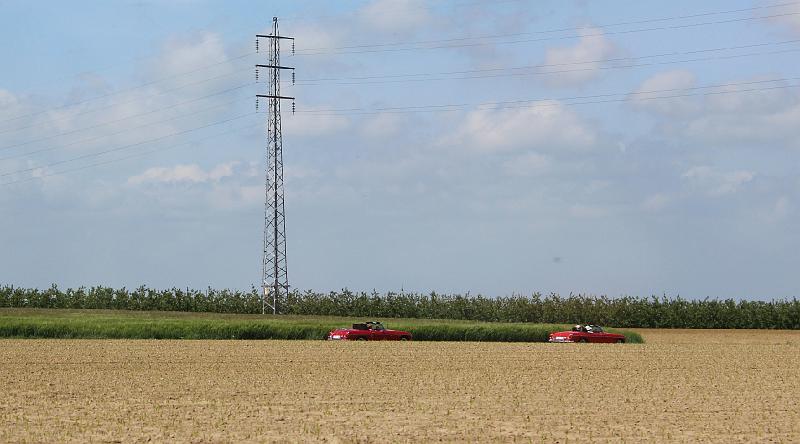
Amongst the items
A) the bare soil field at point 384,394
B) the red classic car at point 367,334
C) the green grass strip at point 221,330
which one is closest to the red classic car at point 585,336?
the green grass strip at point 221,330

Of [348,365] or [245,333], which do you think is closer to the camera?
[348,365]

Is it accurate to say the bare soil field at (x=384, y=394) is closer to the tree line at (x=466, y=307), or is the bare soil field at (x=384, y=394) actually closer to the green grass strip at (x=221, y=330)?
the green grass strip at (x=221, y=330)

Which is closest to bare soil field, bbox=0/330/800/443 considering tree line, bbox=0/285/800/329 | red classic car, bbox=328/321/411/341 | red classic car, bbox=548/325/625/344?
red classic car, bbox=328/321/411/341

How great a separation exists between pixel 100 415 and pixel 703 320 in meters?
64.5

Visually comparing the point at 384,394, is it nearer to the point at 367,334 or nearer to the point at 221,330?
the point at 367,334

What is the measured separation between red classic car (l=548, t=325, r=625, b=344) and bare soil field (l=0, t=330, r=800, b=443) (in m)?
9.21

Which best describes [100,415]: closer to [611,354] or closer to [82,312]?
[611,354]

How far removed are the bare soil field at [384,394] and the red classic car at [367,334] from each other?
7.01 metres

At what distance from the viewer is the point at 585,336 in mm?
54688

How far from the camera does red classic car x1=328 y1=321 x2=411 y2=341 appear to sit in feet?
170

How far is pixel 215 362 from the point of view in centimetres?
3662

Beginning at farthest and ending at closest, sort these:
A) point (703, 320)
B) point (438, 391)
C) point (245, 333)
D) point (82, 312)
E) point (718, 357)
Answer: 1. point (703, 320)
2. point (82, 312)
3. point (245, 333)
4. point (718, 357)
5. point (438, 391)

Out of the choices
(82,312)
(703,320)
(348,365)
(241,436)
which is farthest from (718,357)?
(82,312)

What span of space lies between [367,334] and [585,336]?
10.9 m
